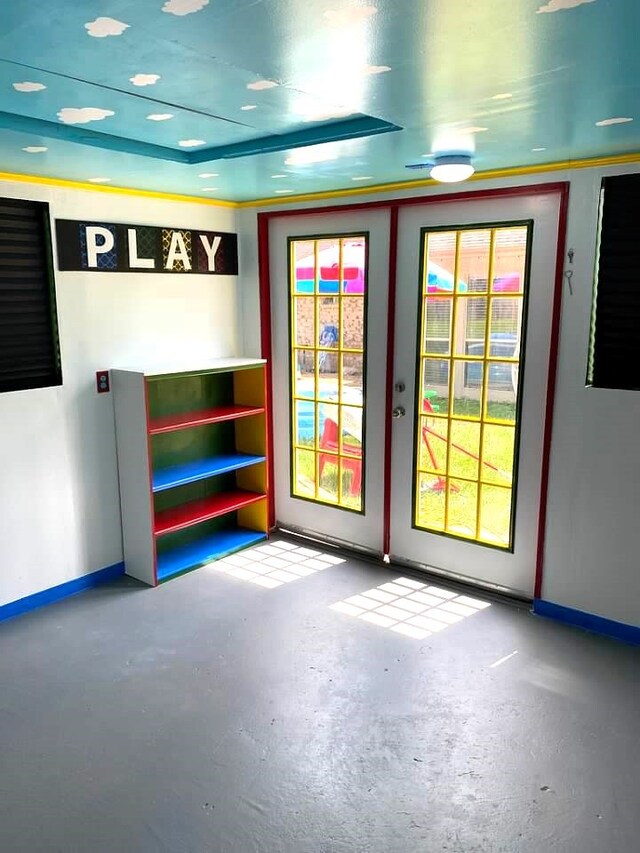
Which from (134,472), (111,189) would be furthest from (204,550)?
(111,189)

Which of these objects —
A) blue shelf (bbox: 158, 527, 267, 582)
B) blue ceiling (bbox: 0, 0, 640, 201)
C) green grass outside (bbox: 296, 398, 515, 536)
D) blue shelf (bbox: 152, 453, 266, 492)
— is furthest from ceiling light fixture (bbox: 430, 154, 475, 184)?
blue shelf (bbox: 158, 527, 267, 582)

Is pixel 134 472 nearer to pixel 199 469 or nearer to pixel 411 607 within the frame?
pixel 199 469

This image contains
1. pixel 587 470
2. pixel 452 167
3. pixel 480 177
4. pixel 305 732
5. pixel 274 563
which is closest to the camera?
pixel 305 732

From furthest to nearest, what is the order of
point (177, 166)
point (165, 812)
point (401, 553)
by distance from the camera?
point (401, 553) → point (177, 166) → point (165, 812)

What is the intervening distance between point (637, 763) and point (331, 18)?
2936 mm

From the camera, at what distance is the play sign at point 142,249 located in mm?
3975

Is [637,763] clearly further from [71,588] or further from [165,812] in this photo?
[71,588]

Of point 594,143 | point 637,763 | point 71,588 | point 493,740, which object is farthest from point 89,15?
point 71,588

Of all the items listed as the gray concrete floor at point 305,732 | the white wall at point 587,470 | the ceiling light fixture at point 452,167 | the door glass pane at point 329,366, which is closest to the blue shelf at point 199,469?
the door glass pane at point 329,366

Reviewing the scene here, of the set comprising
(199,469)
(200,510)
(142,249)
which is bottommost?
(200,510)

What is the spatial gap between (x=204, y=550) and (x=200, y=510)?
0.32 m

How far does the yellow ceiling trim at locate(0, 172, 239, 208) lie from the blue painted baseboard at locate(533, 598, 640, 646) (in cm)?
353

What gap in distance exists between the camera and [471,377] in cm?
401

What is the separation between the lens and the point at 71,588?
4.24 m
